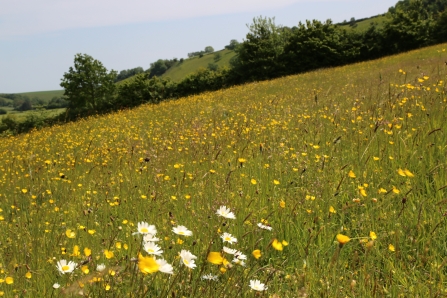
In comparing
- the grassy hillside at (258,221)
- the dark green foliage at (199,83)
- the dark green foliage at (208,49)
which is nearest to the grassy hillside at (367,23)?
the dark green foliage at (199,83)

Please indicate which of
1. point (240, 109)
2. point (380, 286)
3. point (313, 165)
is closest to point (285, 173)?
point (313, 165)

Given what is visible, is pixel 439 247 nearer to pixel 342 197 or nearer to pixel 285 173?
pixel 342 197

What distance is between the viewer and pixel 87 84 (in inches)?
1305

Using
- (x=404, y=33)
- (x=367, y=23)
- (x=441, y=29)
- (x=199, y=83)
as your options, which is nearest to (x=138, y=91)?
(x=199, y=83)

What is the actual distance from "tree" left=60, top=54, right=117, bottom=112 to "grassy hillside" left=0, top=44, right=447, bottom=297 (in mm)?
30676

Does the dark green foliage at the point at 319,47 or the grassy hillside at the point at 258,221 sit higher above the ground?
the dark green foliage at the point at 319,47

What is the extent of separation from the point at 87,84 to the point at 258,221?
113 ft

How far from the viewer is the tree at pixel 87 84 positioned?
32531 millimetres

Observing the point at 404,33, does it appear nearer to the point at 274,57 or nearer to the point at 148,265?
the point at 274,57

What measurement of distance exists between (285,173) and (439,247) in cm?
155

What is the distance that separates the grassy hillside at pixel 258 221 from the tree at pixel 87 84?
1208 inches

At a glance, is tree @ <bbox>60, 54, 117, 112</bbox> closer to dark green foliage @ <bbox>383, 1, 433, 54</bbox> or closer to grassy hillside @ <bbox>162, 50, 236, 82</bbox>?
dark green foliage @ <bbox>383, 1, 433, 54</bbox>

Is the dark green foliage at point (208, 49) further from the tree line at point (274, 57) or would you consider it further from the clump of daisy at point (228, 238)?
the clump of daisy at point (228, 238)

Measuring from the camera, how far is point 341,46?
29094 mm
